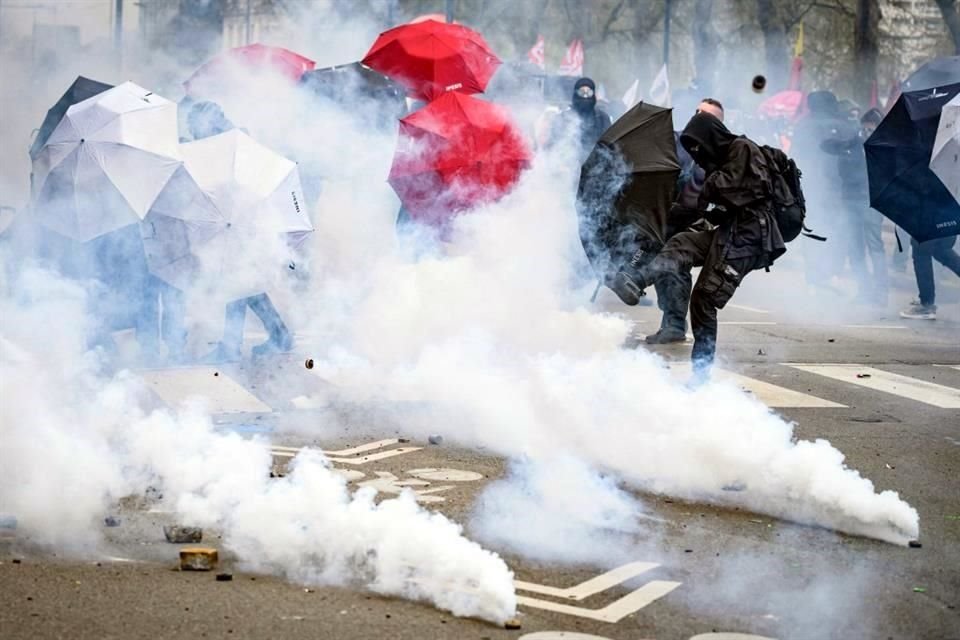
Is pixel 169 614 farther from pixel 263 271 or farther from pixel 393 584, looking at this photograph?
pixel 263 271

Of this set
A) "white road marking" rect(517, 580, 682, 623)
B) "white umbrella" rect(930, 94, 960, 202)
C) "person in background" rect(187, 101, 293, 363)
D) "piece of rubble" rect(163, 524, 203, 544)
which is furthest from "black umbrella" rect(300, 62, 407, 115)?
"white road marking" rect(517, 580, 682, 623)

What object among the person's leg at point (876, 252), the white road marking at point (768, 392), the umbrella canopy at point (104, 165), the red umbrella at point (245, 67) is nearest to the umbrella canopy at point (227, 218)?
the umbrella canopy at point (104, 165)

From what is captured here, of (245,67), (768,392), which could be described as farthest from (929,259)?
(245,67)

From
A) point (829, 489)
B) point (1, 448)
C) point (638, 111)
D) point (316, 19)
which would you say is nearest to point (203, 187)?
point (638, 111)

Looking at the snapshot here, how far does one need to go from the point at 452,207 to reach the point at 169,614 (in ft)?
21.1

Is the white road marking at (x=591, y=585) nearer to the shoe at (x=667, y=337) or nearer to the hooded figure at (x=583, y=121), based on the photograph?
the shoe at (x=667, y=337)

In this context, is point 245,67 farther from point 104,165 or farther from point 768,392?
point 768,392

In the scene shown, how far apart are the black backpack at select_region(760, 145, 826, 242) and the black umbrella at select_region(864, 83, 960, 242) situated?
398cm

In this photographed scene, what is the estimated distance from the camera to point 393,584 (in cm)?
509

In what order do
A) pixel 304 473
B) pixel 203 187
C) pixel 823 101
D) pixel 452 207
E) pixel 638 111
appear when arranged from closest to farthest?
pixel 304 473 < pixel 203 187 < pixel 638 111 < pixel 452 207 < pixel 823 101

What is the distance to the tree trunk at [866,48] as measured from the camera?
33250mm

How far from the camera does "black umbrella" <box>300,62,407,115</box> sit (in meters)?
11.5

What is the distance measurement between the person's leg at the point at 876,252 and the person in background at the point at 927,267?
1.13 m

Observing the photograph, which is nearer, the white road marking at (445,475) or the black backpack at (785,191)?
the white road marking at (445,475)
